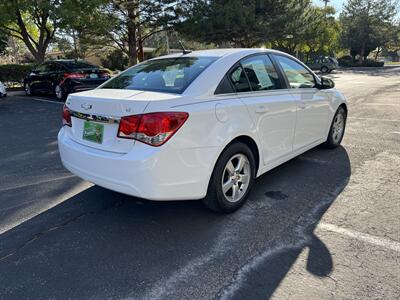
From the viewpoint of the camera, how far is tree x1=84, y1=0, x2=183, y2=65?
61.6 ft

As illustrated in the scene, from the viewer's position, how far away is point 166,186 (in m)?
2.85

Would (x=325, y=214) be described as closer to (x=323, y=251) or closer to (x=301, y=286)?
(x=323, y=251)

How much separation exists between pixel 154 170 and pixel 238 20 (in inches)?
784

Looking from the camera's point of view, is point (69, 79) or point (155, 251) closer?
point (155, 251)

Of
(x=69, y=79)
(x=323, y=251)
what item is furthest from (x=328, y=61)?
(x=323, y=251)

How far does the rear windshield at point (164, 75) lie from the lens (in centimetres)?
323

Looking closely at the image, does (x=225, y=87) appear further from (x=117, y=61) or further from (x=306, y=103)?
(x=117, y=61)

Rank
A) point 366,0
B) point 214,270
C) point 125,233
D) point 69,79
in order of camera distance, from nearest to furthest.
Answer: point 214,270, point 125,233, point 69,79, point 366,0

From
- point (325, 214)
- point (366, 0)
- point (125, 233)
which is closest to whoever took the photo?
point (125, 233)

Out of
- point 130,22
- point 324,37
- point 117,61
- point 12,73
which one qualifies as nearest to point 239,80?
point 130,22

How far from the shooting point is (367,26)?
48.1 meters

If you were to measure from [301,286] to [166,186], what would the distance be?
4.14ft

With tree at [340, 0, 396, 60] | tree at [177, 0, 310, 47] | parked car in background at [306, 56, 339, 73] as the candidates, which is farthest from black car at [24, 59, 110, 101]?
tree at [340, 0, 396, 60]

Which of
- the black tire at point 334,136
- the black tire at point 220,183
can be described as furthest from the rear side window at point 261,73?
the black tire at point 334,136
